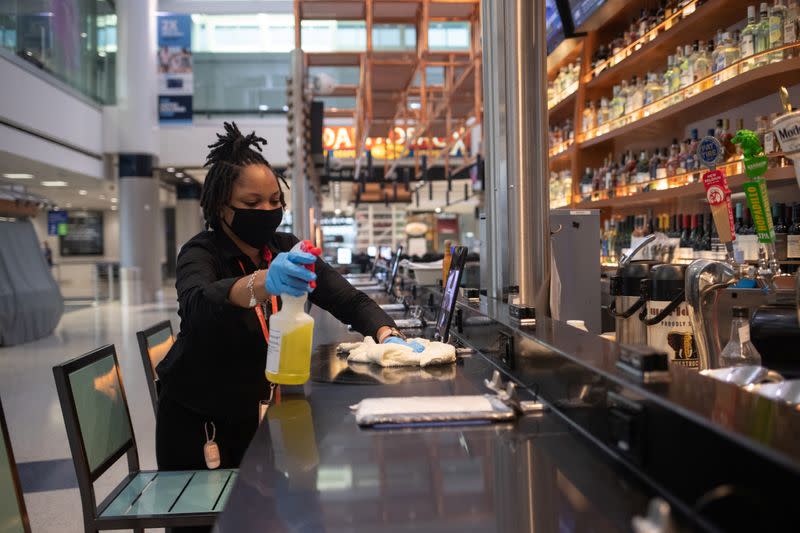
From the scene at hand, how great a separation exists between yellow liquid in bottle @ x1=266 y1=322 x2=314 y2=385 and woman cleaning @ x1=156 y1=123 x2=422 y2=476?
1.07 feet

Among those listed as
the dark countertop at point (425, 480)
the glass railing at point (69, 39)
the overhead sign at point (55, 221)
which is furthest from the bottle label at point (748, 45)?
the overhead sign at point (55, 221)

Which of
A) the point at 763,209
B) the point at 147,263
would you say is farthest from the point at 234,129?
the point at 147,263

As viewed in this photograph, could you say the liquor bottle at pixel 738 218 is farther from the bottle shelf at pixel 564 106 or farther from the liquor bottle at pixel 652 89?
the bottle shelf at pixel 564 106

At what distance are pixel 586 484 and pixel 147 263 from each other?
1436 centimetres

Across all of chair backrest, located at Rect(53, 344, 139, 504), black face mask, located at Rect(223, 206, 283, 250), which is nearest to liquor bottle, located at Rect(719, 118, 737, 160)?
black face mask, located at Rect(223, 206, 283, 250)

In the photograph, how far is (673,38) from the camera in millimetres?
3779

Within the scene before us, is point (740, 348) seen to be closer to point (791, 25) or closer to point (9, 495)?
point (9, 495)

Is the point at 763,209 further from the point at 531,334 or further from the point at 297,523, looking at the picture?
the point at 297,523

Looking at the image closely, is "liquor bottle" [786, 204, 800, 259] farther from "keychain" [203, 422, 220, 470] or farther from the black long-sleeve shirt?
"keychain" [203, 422, 220, 470]

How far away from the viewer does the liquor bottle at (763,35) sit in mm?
2930

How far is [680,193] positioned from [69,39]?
1103 centimetres

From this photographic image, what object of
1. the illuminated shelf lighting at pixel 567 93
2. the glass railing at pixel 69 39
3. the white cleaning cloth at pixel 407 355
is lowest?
the white cleaning cloth at pixel 407 355

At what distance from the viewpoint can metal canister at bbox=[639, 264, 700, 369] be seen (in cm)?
161

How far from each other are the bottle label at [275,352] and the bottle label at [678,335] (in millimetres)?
848
